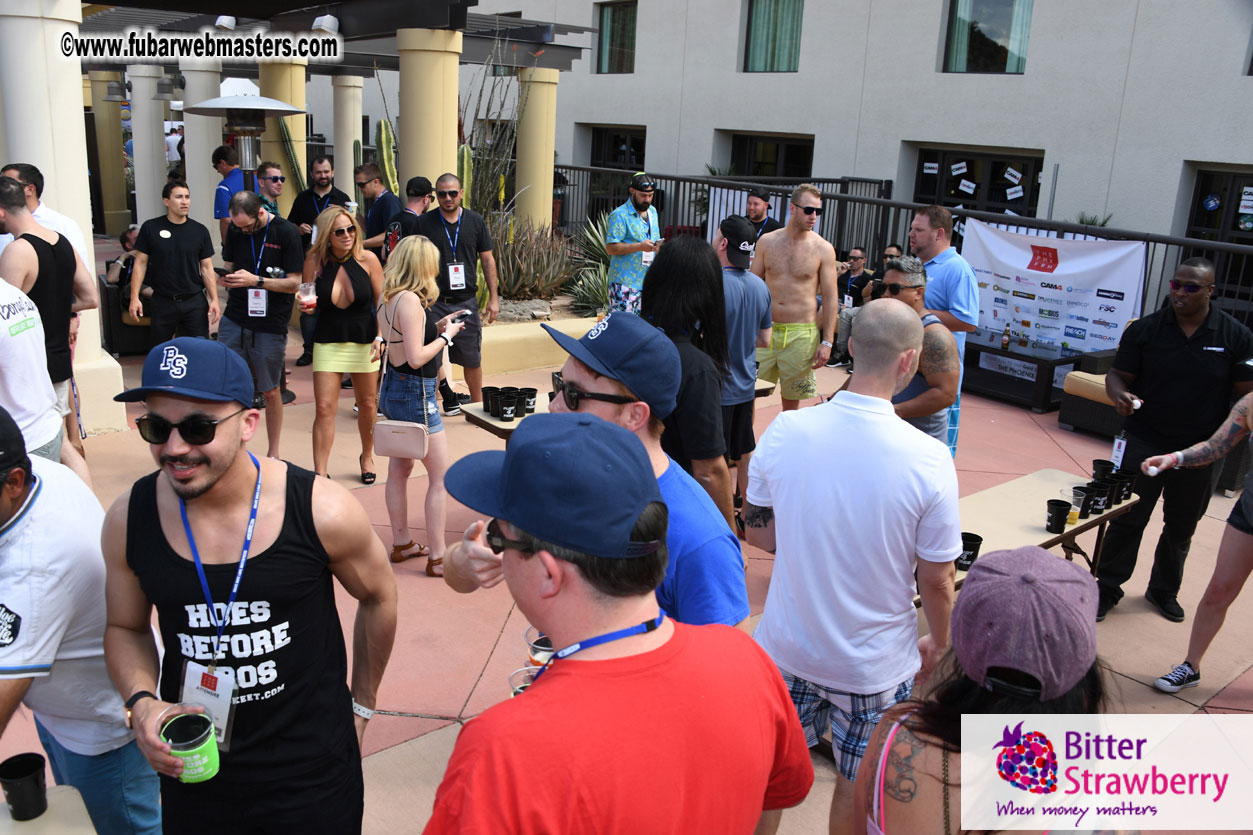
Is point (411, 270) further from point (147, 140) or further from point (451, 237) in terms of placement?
point (147, 140)

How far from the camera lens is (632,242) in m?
8.70

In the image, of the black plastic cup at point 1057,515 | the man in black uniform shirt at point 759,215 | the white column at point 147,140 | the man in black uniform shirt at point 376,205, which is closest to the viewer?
the black plastic cup at point 1057,515

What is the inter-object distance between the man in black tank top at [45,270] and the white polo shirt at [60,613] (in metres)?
3.12

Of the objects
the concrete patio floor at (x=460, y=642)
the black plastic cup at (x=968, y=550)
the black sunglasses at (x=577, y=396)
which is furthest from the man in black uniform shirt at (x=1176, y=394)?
the black sunglasses at (x=577, y=396)

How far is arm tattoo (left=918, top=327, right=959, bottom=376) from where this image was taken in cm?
482

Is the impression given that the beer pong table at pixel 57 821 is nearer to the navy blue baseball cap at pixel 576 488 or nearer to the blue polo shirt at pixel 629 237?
the navy blue baseball cap at pixel 576 488

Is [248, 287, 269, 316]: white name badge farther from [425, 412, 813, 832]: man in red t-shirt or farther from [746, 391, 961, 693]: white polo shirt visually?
[425, 412, 813, 832]: man in red t-shirt

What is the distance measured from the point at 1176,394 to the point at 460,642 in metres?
3.93

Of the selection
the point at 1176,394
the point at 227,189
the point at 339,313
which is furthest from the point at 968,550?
the point at 227,189

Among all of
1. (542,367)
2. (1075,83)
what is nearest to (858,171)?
(1075,83)

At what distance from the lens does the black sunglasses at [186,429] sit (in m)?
2.35

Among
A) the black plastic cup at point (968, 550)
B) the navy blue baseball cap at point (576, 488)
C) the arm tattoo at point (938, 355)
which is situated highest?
the navy blue baseball cap at point (576, 488)

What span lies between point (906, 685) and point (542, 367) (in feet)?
23.4

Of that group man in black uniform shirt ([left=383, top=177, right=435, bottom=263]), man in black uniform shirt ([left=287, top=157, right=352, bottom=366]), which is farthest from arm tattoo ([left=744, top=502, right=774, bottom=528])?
man in black uniform shirt ([left=287, top=157, right=352, bottom=366])
